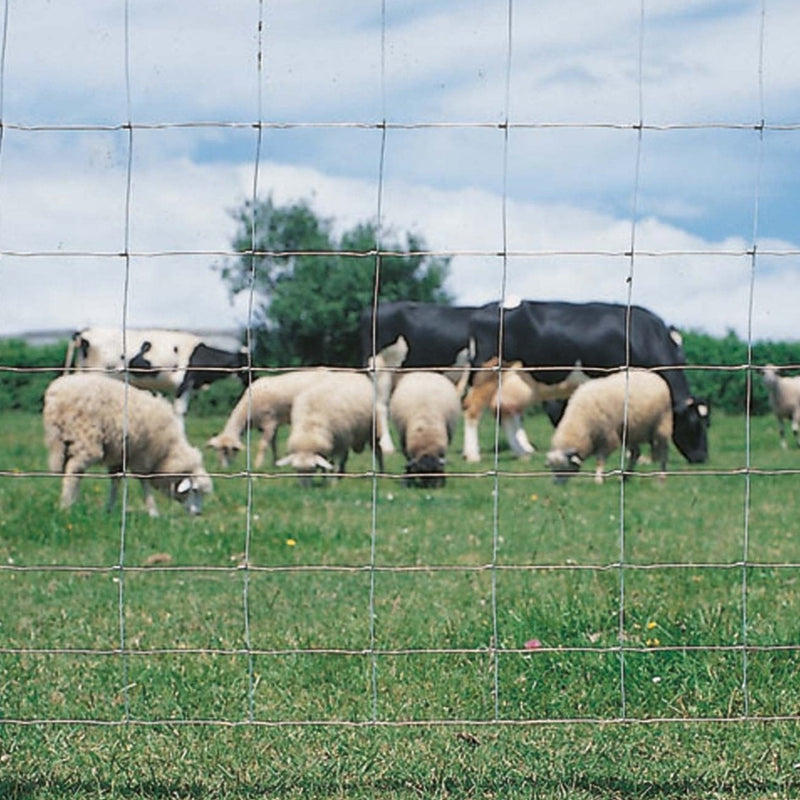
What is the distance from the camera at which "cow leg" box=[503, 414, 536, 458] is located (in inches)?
728

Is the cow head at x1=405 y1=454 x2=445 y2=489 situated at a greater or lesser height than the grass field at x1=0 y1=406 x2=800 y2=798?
greater

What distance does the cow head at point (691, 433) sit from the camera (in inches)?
664

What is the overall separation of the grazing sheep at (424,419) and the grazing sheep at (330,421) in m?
0.41

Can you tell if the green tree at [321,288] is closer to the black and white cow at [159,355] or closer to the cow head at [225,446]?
the black and white cow at [159,355]

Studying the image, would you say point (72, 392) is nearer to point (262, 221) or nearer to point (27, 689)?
point (27, 689)

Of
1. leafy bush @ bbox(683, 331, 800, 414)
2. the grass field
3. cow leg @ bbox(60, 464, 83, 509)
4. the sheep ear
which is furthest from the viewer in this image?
leafy bush @ bbox(683, 331, 800, 414)

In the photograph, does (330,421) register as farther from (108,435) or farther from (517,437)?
(517,437)

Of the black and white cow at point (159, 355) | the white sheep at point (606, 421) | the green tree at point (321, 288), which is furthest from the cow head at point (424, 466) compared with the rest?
the green tree at point (321, 288)

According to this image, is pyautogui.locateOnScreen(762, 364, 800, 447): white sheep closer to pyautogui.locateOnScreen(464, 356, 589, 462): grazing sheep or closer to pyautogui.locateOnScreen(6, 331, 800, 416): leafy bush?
pyautogui.locateOnScreen(464, 356, 589, 462): grazing sheep

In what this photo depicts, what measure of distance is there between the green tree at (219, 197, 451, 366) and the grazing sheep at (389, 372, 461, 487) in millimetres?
21675

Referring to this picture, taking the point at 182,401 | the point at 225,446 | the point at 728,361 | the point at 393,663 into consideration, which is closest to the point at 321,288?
the point at 728,361

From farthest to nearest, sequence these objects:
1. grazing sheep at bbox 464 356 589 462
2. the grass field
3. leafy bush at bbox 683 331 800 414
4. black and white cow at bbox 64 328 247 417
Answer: leafy bush at bbox 683 331 800 414, black and white cow at bbox 64 328 247 417, grazing sheep at bbox 464 356 589 462, the grass field

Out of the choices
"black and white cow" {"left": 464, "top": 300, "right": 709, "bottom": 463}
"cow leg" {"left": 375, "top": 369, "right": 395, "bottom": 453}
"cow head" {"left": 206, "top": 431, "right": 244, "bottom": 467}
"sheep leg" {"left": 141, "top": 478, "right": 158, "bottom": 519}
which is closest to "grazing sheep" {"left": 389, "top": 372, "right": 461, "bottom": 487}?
"cow head" {"left": 206, "top": 431, "right": 244, "bottom": 467}

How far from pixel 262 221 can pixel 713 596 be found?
32.3 meters
